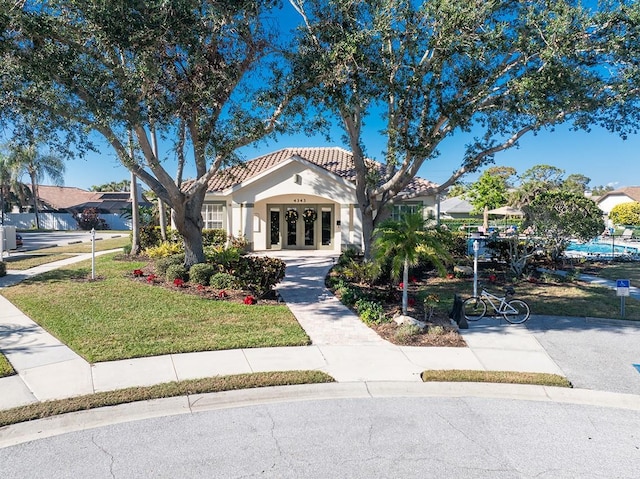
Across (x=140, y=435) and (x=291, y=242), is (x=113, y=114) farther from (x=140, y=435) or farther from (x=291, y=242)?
(x=291, y=242)

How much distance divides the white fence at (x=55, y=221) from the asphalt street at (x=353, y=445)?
153 ft

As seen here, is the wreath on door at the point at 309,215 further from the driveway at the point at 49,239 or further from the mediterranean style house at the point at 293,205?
the driveway at the point at 49,239

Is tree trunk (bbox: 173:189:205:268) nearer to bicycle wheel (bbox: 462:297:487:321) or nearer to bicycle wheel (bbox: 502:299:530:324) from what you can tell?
bicycle wheel (bbox: 462:297:487:321)

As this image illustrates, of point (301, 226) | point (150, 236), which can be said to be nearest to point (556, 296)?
point (301, 226)

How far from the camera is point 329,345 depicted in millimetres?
7578

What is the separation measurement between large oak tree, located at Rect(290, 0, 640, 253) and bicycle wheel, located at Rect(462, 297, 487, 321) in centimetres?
406

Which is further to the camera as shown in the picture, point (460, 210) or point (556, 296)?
point (460, 210)

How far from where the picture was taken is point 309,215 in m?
21.2

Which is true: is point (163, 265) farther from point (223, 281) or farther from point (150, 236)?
point (150, 236)

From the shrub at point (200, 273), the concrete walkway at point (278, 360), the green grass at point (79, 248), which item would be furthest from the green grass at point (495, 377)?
the green grass at point (79, 248)

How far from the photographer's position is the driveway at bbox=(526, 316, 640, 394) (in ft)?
20.6

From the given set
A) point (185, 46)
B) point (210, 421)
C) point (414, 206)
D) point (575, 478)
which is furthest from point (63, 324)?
point (414, 206)

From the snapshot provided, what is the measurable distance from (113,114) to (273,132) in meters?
4.16

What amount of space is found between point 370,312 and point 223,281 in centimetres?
443
